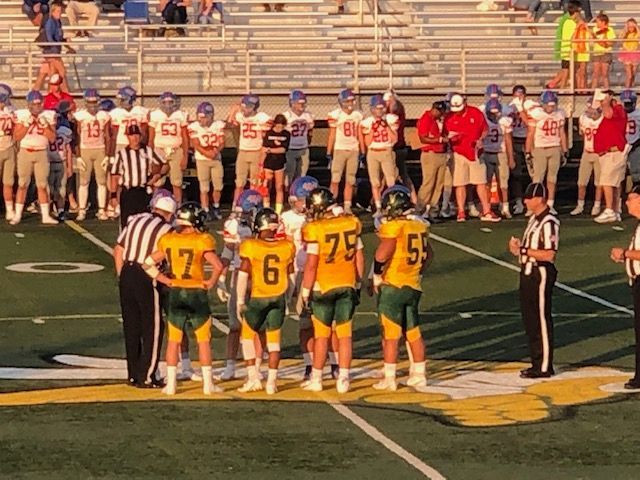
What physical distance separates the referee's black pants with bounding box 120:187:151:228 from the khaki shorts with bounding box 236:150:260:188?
622cm

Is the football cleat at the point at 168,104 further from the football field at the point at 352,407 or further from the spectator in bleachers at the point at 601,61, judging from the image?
the spectator in bleachers at the point at 601,61

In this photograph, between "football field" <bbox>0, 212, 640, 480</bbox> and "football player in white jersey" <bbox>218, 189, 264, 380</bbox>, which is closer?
"football field" <bbox>0, 212, 640, 480</bbox>

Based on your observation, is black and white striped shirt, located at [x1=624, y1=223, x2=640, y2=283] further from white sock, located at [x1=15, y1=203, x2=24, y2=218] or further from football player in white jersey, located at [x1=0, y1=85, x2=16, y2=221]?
white sock, located at [x1=15, y1=203, x2=24, y2=218]

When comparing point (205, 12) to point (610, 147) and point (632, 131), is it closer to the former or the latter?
point (632, 131)

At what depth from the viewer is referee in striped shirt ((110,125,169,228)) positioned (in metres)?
14.2

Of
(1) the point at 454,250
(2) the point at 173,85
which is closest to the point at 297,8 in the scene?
(2) the point at 173,85

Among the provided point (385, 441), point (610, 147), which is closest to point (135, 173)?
point (385, 441)

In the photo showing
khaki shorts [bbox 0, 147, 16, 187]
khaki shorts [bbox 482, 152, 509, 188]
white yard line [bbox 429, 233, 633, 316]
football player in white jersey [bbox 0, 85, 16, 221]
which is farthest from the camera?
khaki shorts [bbox 482, 152, 509, 188]

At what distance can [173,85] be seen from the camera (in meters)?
25.1

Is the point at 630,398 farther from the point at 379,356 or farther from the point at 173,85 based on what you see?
the point at 173,85

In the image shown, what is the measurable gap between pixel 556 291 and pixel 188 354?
5186mm

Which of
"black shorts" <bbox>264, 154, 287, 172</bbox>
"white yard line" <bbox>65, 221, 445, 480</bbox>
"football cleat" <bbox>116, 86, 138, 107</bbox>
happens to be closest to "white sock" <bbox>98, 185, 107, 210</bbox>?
"football cleat" <bbox>116, 86, 138, 107</bbox>

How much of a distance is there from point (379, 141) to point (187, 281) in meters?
9.50

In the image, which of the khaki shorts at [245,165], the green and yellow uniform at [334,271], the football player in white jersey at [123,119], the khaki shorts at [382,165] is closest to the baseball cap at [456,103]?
the khaki shorts at [382,165]
